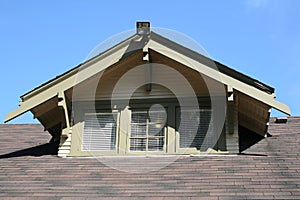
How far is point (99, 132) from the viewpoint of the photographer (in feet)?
27.0

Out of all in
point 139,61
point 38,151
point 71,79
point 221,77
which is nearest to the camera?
point 221,77

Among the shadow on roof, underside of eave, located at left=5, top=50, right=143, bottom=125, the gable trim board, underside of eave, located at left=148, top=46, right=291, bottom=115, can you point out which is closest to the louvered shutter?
the gable trim board

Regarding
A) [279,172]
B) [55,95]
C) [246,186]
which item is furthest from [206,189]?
[55,95]

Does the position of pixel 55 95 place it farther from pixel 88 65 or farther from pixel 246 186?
pixel 246 186

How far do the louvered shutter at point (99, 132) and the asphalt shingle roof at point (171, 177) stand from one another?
34cm

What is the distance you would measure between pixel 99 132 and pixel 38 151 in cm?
144

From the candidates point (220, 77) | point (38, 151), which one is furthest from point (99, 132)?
point (220, 77)

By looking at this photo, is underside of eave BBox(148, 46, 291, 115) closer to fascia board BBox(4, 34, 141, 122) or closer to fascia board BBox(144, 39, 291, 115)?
fascia board BBox(144, 39, 291, 115)

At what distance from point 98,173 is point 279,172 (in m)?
2.76

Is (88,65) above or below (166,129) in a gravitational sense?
above

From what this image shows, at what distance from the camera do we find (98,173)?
282 inches

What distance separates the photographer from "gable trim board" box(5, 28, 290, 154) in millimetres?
7730

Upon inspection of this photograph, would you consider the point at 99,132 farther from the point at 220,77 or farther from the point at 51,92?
the point at 220,77

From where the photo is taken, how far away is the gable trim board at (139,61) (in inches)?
304
